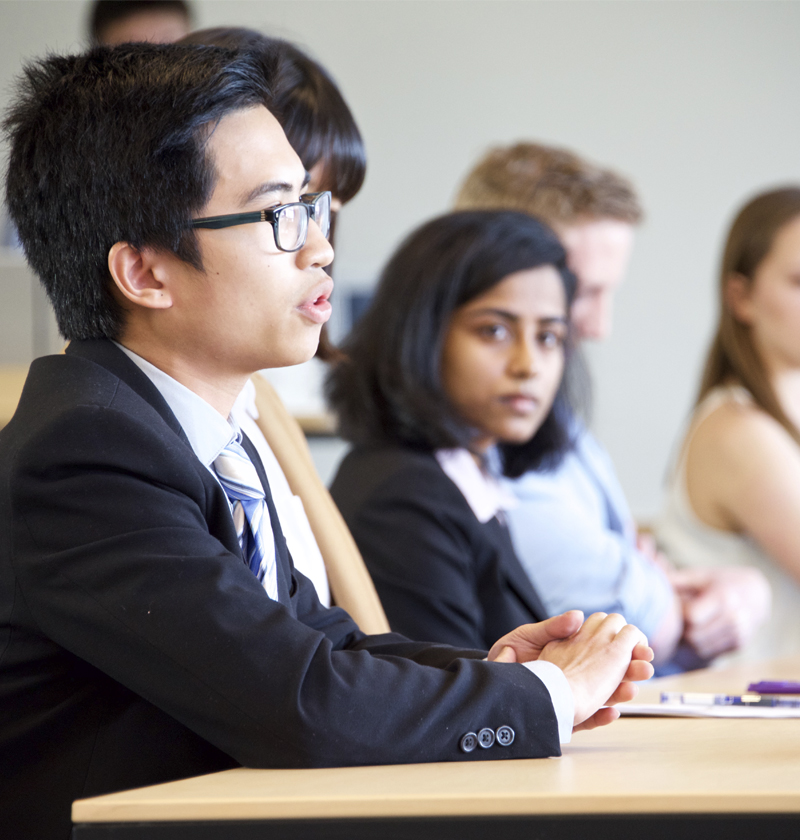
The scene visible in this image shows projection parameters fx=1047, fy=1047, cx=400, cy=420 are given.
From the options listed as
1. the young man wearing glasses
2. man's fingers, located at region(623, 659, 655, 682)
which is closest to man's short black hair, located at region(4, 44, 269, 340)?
the young man wearing glasses

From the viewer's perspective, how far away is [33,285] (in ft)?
7.73

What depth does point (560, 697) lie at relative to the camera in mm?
809

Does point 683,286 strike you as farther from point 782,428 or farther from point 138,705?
point 138,705

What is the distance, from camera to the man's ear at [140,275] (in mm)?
954

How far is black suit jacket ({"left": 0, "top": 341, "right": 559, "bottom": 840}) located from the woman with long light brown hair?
138 centimetres

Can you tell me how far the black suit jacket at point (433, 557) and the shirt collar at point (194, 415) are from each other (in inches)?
25.3

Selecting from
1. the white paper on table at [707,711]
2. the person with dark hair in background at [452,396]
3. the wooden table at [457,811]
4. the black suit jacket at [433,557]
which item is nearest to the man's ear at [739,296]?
the person with dark hair in background at [452,396]

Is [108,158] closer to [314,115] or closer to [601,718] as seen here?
[314,115]

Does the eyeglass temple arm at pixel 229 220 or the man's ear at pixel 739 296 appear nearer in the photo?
the eyeglass temple arm at pixel 229 220

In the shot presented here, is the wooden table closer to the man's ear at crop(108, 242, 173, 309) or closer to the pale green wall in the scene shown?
the man's ear at crop(108, 242, 173, 309)

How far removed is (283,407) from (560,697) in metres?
0.71

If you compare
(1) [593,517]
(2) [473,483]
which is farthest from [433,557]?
(1) [593,517]

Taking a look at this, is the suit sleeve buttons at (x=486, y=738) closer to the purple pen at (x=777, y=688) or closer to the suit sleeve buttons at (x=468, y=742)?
the suit sleeve buttons at (x=468, y=742)

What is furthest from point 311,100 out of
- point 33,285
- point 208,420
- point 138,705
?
point 33,285
